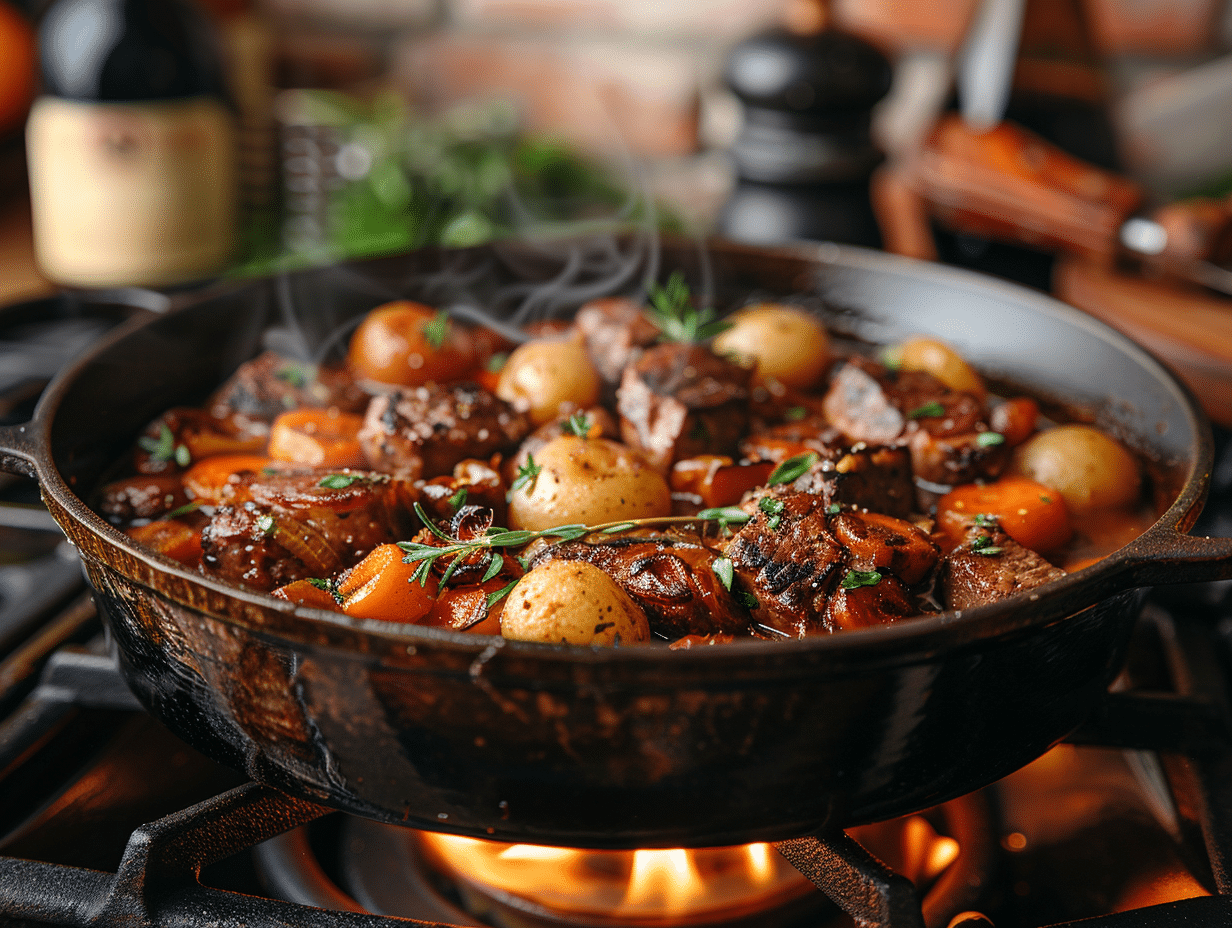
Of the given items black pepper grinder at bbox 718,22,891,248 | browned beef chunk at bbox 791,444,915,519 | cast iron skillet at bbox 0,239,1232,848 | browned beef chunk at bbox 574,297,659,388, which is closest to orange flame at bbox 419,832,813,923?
cast iron skillet at bbox 0,239,1232,848

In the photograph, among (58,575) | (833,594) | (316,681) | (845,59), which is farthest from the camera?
(845,59)

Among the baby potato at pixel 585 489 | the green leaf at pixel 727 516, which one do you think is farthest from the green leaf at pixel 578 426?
the green leaf at pixel 727 516

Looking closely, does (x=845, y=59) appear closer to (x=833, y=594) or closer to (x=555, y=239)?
(x=555, y=239)

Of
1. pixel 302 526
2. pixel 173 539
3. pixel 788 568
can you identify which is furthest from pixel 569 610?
pixel 173 539

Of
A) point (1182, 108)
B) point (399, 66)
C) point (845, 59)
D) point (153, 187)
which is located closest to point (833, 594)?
point (845, 59)

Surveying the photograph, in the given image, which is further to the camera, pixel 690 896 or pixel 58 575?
pixel 58 575

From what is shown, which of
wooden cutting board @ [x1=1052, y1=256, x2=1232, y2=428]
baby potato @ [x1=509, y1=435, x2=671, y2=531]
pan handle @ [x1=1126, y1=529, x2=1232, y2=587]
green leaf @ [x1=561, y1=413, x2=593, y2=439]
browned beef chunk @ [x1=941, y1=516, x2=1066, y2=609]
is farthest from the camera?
wooden cutting board @ [x1=1052, y1=256, x2=1232, y2=428]

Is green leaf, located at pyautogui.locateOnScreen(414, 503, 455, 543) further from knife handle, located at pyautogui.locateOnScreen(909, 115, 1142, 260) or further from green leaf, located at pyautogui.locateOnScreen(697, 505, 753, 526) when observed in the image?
knife handle, located at pyautogui.locateOnScreen(909, 115, 1142, 260)
